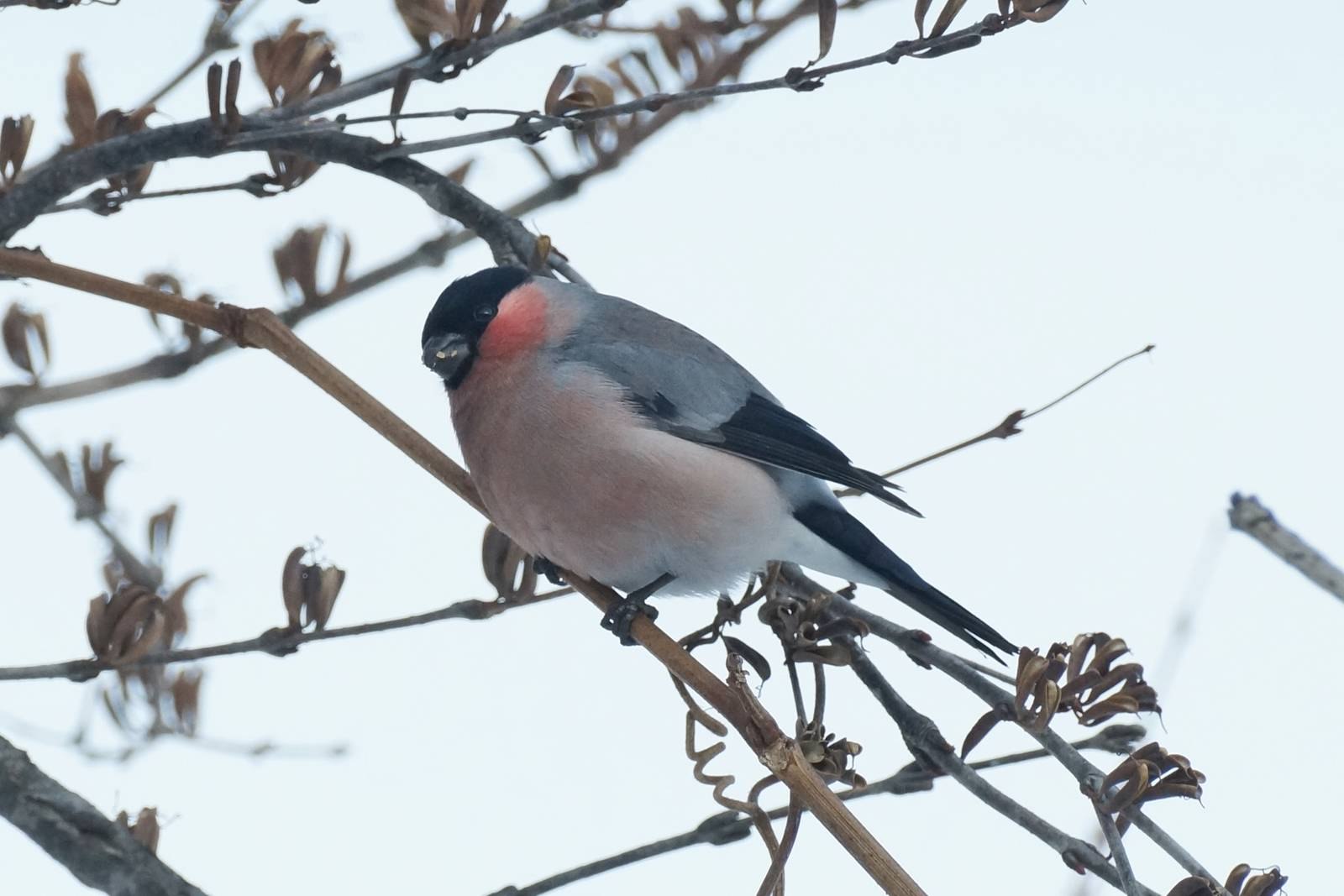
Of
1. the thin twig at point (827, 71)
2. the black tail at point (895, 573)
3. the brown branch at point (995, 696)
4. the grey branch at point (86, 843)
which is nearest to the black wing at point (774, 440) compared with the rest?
the black tail at point (895, 573)

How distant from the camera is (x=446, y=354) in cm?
221

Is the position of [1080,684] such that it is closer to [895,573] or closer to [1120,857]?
[1120,857]

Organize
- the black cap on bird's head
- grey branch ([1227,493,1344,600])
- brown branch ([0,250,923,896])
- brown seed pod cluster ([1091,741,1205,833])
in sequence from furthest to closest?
the black cap on bird's head → grey branch ([1227,493,1344,600]) → brown seed pod cluster ([1091,741,1205,833]) → brown branch ([0,250,923,896])

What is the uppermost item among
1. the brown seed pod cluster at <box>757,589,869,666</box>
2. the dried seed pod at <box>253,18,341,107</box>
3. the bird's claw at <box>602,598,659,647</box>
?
the dried seed pod at <box>253,18,341,107</box>

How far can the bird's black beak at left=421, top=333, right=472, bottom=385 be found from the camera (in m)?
2.21

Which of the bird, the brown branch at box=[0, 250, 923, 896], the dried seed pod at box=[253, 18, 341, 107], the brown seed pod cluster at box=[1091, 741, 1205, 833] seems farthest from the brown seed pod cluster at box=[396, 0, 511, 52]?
the brown seed pod cluster at box=[1091, 741, 1205, 833]

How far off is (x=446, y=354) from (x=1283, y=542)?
1.22 m

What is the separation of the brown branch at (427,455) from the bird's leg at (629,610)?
0.67ft

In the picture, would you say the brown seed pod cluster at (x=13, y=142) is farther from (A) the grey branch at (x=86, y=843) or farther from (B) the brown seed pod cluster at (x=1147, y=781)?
(B) the brown seed pod cluster at (x=1147, y=781)

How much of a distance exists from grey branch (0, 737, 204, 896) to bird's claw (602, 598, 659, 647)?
54 cm

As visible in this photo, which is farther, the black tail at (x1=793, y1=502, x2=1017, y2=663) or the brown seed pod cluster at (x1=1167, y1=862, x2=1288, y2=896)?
the black tail at (x1=793, y1=502, x2=1017, y2=663)

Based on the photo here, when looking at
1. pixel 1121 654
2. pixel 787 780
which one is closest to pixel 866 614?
pixel 1121 654

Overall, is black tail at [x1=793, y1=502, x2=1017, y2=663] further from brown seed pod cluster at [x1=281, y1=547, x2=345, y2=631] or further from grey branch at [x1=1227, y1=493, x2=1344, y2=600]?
brown seed pod cluster at [x1=281, y1=547, x2=345, y2=631]

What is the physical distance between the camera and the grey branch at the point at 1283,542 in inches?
61.6
